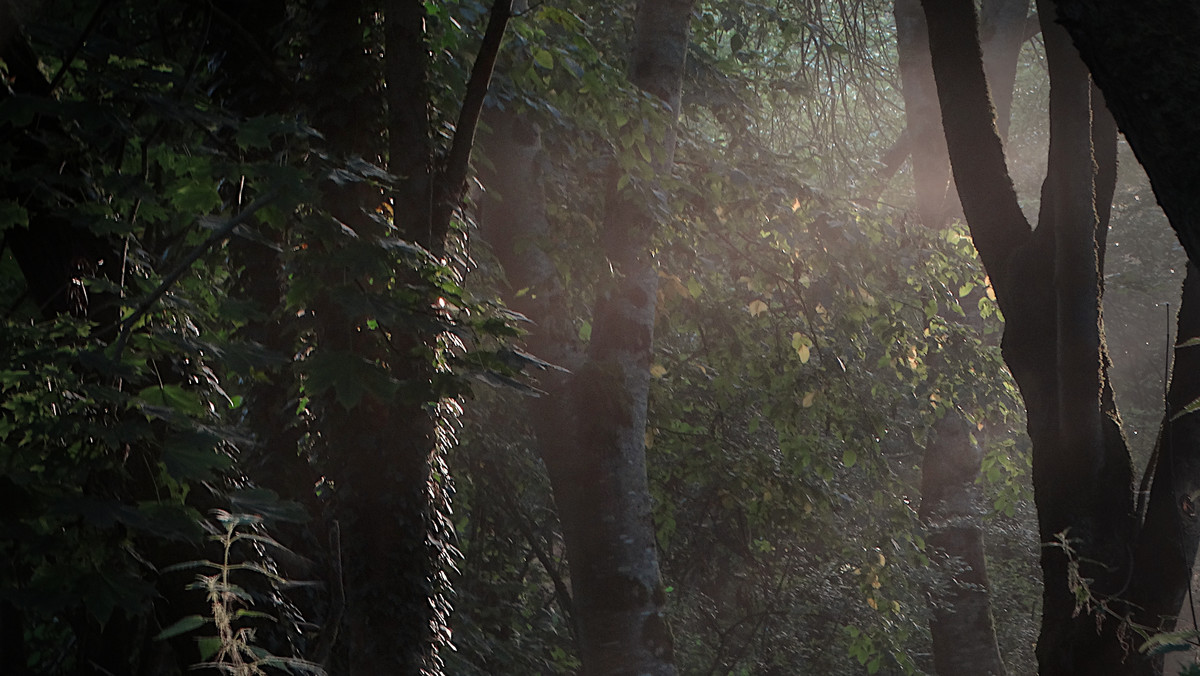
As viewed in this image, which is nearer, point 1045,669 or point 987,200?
point 1045,669

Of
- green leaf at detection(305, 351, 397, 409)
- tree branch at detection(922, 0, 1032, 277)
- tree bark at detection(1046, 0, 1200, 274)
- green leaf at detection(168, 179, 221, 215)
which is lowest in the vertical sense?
green leaf at detection(305, 351, 397, 409)

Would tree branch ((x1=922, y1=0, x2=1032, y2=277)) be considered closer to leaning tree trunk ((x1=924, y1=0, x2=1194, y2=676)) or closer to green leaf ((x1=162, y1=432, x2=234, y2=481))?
leaning tree trunk ((x1=924, y1=0, x2=1194, y2=676))

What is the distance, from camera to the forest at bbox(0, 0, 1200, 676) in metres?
2.47

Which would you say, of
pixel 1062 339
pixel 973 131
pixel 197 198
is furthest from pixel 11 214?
pixel 1062 339

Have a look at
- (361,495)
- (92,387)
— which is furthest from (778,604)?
(92,387)

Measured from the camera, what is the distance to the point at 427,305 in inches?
112

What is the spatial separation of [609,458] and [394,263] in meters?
3.98

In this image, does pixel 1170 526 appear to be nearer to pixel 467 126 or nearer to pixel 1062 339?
pixel 1062 339

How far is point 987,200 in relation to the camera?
14.3 feet

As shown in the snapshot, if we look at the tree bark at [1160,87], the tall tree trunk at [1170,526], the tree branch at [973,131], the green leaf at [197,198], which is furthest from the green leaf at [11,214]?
the tall tree trunk at [1170,526]

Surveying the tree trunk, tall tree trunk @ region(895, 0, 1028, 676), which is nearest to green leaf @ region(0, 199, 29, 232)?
tall tree trunk @ region(895, 0, 1028, 676)

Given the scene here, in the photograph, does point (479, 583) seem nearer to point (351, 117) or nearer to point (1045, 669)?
point (1045, 669)

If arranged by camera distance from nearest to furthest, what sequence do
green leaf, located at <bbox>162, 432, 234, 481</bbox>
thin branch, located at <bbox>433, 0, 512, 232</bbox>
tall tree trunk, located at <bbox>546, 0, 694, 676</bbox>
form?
green leaf, located at <bbox>162, 432, 234, 481</bbox>
thin branch, located at <bbox>433, 0, 512, 232</bbox>
tall tree trunk, located at <bbox>546, 0, 694, 676</bbox>

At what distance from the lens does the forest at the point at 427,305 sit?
2473mm
